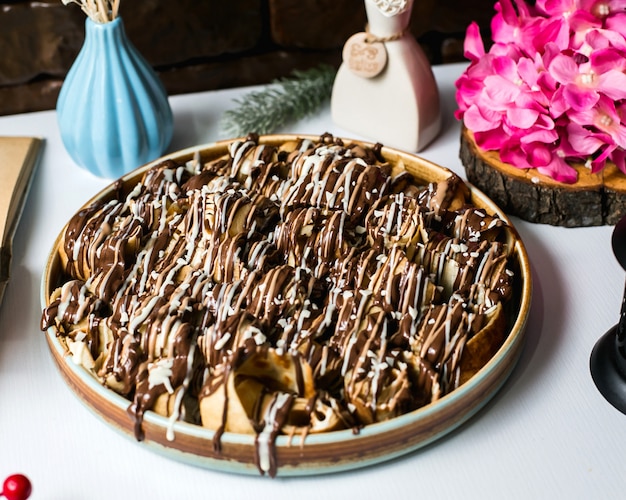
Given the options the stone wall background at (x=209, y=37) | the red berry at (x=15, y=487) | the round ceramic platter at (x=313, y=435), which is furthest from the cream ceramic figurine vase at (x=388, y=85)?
the red berry at (x=15, y=487)

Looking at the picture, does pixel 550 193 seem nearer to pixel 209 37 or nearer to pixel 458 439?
pixel 458 439

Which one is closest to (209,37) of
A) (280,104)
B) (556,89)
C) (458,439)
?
(280,104)

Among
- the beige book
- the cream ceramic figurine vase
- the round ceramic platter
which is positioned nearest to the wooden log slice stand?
the cream ceramic figurine vase

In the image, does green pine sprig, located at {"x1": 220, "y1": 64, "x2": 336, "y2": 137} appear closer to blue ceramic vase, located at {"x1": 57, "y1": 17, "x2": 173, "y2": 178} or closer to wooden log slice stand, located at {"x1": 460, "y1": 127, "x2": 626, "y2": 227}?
blue ceramic vase, located at {"x1": 57, "y1": 17, "x2": 173, "y2": 178}

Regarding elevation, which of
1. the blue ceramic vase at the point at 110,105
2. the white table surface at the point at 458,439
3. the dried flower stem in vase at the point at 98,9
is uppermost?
the dried flower stem in vase at the point at 98,9

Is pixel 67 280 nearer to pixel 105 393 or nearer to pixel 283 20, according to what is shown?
pixel 105 393

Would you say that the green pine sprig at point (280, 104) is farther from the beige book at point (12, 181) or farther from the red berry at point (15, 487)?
the red berry at point (15, 487)

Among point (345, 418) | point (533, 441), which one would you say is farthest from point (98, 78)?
point (533, 441)
